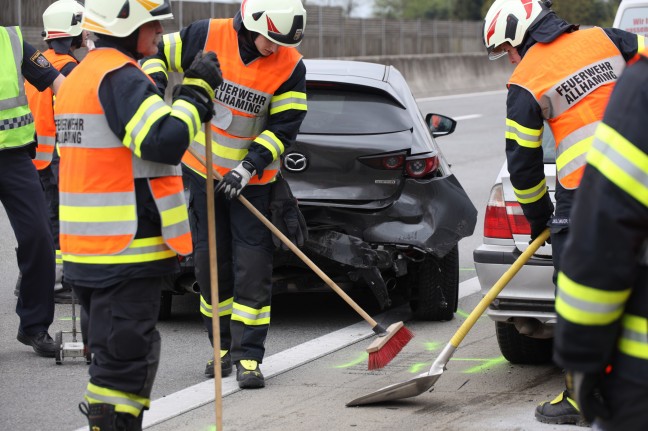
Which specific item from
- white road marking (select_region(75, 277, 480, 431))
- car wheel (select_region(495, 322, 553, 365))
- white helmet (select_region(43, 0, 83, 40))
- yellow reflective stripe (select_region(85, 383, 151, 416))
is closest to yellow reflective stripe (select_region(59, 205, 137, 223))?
yellow reflective stripe (select_region(85, 383, 151, 416))

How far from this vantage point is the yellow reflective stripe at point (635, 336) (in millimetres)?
2678

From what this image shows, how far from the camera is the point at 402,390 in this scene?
5.42m

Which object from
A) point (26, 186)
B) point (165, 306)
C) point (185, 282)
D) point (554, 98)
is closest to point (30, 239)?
point (26, 186)

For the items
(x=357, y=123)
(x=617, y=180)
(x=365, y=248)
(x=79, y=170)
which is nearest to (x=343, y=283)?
(x=365, y=248)

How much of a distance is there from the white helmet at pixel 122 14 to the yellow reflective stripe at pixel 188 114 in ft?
1.04

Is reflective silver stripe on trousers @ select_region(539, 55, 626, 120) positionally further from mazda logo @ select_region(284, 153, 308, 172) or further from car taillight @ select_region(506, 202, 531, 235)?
mazda logo @ select_region(284, 153, 308, 172)

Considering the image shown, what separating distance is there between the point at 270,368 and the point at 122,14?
8.23 feet

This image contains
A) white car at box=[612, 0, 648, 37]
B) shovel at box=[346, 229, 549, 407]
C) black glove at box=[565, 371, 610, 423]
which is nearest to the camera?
black glove at box=[565, 371, 610, 423]

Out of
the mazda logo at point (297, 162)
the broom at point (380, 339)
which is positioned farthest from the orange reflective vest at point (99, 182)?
the mazda logo at point (297, 162)

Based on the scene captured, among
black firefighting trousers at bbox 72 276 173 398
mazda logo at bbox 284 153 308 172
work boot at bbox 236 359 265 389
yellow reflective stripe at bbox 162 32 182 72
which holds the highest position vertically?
yellow reflective stripe at bbox 162 32 182 72

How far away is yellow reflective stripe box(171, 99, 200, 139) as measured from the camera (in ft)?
13.9

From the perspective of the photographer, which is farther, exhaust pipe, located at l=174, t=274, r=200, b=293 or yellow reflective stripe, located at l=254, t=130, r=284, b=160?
exhaust pipe, located at l=174, t=274, r=200, b=293

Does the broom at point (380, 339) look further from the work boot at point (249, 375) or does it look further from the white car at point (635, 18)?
the white car at point (635, 18)

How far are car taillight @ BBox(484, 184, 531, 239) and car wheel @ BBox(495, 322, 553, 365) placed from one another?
499 millimetres
